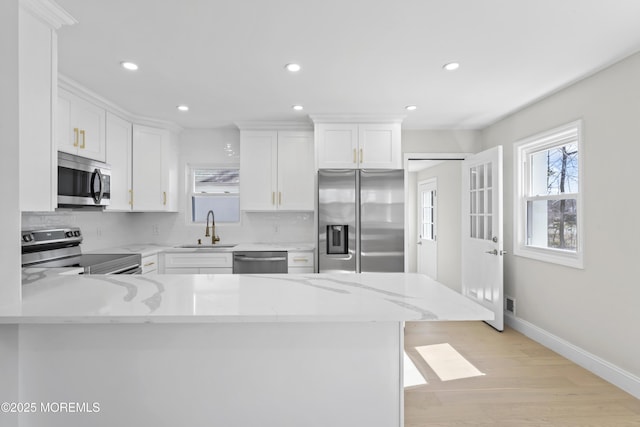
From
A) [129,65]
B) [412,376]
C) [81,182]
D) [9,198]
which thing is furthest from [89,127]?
[412,376]

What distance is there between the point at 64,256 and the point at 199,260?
1.22m

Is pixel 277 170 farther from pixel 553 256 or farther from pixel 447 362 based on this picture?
pixel 553 256

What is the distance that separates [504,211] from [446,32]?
2.48 metres

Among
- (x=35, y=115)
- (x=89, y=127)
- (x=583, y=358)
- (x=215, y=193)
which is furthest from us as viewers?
(x=215, y=193)

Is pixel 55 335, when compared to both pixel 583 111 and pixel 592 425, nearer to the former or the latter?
pixel 592 425

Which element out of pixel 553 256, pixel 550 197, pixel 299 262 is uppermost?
pixel 550 197

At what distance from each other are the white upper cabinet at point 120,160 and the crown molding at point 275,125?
1.19 metres

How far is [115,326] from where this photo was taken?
1388 mm

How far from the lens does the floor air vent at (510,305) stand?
366cm

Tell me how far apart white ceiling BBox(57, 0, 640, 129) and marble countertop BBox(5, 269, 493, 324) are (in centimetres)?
147

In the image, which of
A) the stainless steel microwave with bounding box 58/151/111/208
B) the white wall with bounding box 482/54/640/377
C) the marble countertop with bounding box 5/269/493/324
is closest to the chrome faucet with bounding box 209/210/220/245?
the stainless steel microwave with bounding box 58/151/111/208

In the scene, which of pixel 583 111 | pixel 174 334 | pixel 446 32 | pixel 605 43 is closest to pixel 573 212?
pixel 583 111

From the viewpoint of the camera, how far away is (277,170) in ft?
13.0

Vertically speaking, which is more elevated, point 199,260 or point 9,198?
point 9,198
